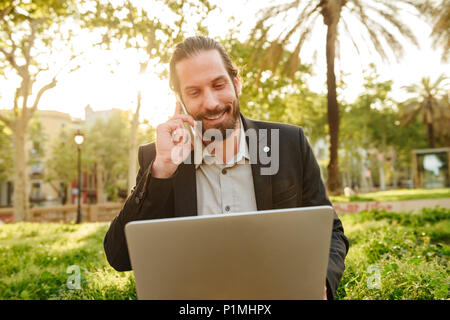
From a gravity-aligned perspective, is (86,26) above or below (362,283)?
above

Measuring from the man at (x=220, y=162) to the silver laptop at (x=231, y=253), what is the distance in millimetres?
880

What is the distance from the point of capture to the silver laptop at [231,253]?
3.36 feet

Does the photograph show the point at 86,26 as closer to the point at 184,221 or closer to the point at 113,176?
the point at 184,221

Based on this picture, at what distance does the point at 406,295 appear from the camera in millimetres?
3199

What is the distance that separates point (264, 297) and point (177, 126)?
3.35 ft

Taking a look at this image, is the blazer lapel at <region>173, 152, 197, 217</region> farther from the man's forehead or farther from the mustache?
the man's forehead

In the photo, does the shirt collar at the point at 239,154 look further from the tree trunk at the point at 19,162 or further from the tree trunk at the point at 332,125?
the tree trunk at the point at 19,162

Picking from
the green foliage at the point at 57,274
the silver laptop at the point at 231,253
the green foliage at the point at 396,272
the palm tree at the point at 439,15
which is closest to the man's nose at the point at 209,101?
the silver laptop at the point at 231,253

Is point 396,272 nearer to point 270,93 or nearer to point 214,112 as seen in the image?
point 214,112

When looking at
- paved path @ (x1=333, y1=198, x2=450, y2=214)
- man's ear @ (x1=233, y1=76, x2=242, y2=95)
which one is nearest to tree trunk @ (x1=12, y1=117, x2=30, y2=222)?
paved path @ (x1=333, y1=198, x2=450, y2=214)

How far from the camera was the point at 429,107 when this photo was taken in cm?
3438

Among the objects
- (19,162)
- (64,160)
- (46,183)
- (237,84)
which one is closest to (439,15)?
(237,84)

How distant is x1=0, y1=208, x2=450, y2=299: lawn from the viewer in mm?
3301
